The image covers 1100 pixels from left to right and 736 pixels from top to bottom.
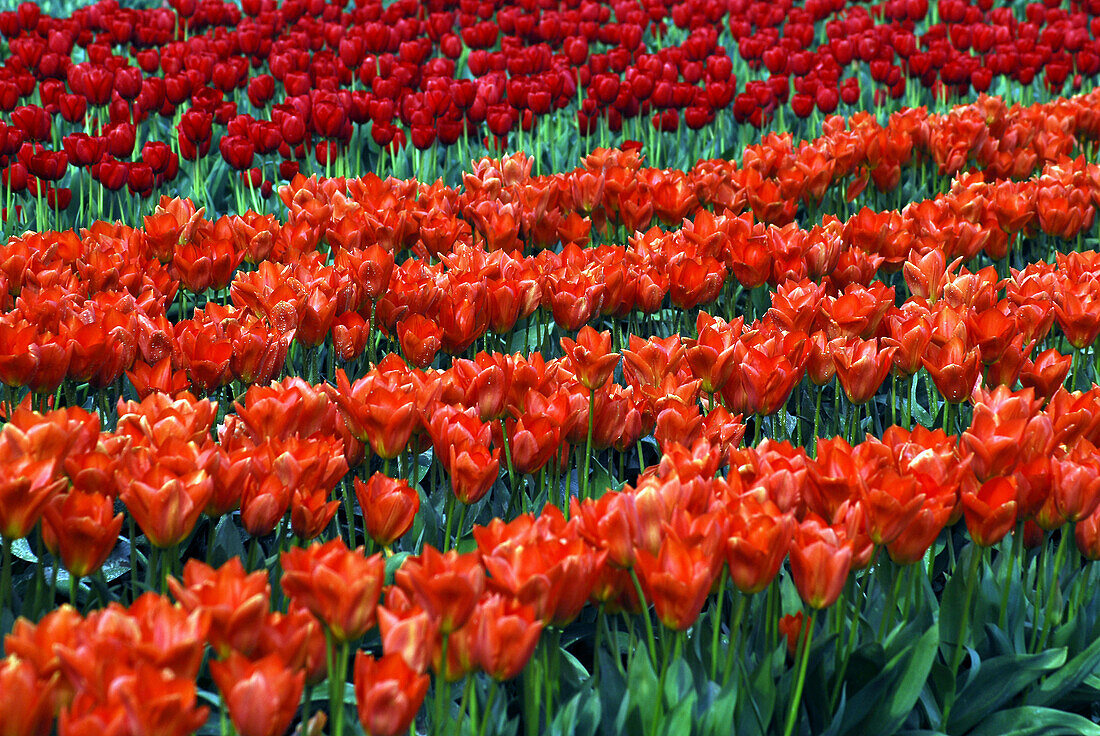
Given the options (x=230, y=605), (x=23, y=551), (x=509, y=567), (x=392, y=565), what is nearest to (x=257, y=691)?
(x=230, y=605)

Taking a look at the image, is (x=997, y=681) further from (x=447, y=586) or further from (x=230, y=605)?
(x=230, y=605)

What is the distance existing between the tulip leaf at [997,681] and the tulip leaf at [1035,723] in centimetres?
2

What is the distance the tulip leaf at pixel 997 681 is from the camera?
207 cm

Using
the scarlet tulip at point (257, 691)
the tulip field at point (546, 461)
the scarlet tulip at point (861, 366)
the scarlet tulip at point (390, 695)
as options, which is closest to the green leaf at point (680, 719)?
the tulip field at point (546, 461)

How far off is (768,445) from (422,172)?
3800 mm

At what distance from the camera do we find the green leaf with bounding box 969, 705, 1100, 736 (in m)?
2.03

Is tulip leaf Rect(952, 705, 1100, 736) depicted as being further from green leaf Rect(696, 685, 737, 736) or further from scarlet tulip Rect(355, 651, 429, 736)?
scarlet tulip Rect(355, 651, 429, 736)

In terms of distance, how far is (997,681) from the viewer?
209 centimetres

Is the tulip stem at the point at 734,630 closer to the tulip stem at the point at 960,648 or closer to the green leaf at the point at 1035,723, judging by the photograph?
the tulip stem at the point at 960,648

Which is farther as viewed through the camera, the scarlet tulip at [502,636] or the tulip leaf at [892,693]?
the tulip leaf at [892,693]

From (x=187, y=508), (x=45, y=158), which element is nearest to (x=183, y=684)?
(x=187, y=508)

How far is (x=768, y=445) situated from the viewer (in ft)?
6.52

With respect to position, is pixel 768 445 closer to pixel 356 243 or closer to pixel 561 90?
pixel 356 243

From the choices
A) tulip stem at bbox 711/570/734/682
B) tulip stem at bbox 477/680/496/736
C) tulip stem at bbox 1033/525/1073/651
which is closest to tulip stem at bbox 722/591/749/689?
tulip stem at bbox 711/570/734/682
